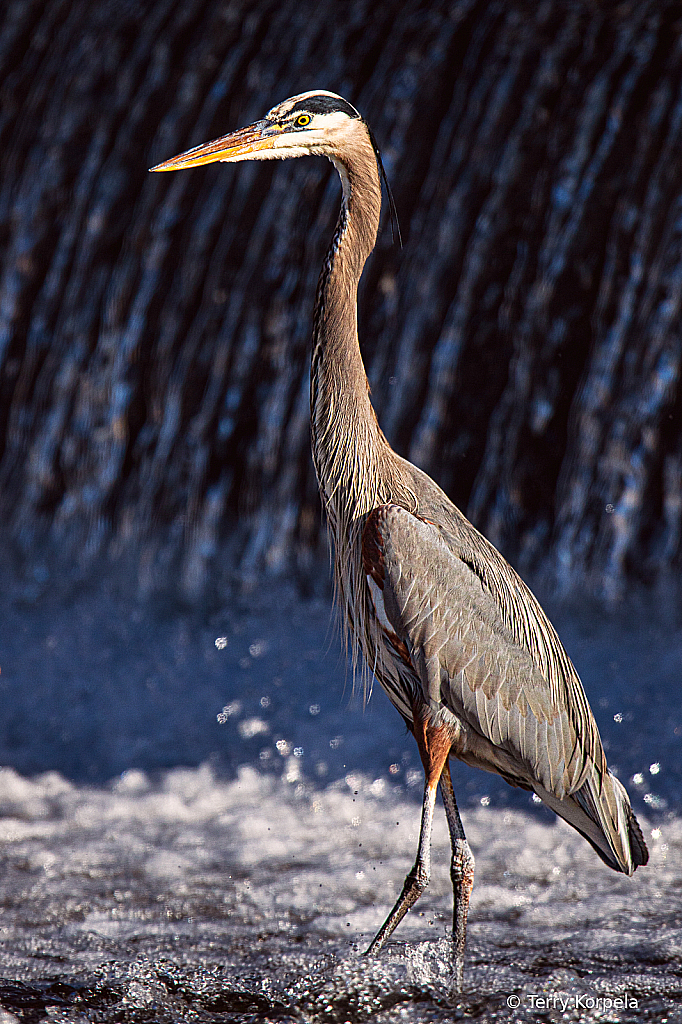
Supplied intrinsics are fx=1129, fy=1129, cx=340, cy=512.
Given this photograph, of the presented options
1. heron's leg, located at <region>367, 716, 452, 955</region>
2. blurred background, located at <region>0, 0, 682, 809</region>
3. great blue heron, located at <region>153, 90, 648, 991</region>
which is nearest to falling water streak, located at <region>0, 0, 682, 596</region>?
blurred background, located at <region>0, 0, 682, 809</region>

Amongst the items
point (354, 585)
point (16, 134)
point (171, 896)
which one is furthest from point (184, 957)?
point (16, 134)

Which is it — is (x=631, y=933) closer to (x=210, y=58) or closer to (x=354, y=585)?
(x=354, y=585)

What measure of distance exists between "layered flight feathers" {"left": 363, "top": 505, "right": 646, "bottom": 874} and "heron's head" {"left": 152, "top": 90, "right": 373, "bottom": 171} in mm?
1020

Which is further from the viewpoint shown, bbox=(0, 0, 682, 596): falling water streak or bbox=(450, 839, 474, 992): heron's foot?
bbox=(0, 0, 682, 596): falling water streak

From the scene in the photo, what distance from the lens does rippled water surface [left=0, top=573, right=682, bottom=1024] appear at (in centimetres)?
320

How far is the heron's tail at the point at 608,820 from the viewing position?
3242 millimetres

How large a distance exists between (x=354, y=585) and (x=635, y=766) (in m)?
2.01

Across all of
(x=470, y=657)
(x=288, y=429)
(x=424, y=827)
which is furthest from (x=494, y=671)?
(x=288, y=429)

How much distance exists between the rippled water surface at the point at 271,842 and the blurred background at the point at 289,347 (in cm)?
3

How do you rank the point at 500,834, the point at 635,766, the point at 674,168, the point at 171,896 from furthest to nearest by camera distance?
1. the point at 674,168
2. the point at 635,766
3. the point at 500,834
4. the point at 171,896

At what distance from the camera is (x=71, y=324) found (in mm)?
6438

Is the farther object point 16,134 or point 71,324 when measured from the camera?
point 16,134

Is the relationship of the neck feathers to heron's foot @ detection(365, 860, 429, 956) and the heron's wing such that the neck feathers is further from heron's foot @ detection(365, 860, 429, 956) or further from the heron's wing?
heron's foot @ detection(365, 860, 429, 956)

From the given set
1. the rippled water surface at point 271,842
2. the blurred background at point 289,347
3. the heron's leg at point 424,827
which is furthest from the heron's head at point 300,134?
the blurred background at point 289,347
